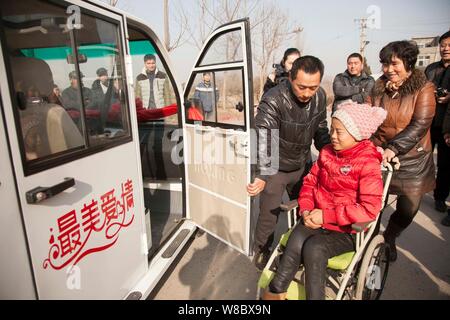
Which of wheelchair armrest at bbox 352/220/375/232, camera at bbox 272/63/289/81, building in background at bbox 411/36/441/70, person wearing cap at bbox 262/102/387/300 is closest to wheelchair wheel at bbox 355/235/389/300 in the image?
person wearing cap at bbox 262/102/387/300

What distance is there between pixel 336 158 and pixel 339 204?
326 mm

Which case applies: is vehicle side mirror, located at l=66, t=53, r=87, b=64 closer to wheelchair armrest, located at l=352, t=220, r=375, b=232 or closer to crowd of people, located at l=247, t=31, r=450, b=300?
crowd of people, located at l=247, t=31, r=450, b=300

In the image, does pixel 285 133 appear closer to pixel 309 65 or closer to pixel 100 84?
pixel 309 65

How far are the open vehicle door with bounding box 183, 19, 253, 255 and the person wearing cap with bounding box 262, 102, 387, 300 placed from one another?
591mm

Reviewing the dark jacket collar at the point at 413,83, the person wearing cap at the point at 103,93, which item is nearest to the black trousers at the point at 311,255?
the dark jacket collar at the point at 413,83

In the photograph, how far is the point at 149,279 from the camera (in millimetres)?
2264

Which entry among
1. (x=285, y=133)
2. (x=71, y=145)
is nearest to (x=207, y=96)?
(x=285, y=133)

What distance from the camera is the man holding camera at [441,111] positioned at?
3.36 m

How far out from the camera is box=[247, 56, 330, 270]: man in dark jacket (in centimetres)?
222

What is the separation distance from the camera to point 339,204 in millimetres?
2008

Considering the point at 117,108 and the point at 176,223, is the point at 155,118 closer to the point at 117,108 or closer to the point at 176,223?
the point at 176,223

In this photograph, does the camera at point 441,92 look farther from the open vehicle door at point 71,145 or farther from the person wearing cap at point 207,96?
the open vehicle door at point 71,145
